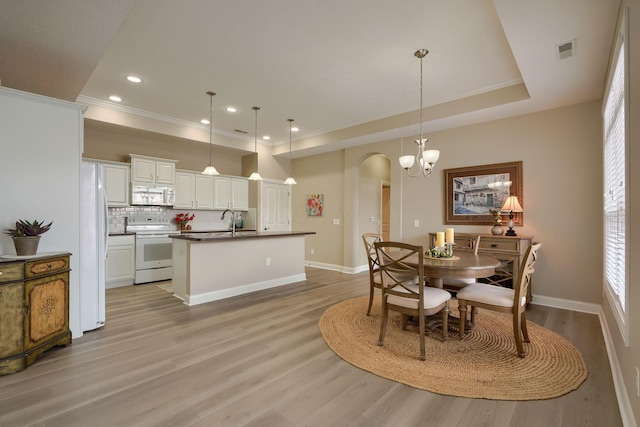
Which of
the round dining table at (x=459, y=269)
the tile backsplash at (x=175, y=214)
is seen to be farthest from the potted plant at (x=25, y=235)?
the round dining table at (x=459, y=269)

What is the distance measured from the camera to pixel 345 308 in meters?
3.78

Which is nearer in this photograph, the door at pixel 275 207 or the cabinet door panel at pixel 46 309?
the cabinet door panel at pixel 46 309

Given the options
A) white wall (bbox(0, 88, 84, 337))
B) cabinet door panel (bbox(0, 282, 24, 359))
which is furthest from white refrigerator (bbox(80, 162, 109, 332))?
cabinet door panel (bbox(0, 282, 24, 359))

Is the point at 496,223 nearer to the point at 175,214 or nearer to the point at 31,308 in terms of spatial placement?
the point at 31,308

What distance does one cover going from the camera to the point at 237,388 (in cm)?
203

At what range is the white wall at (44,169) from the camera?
2.46 meters

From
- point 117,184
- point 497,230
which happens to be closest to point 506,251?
point 497,230

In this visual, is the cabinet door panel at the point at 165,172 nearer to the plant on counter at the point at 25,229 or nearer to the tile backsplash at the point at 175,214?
the tile backsplash at the point at 175,214

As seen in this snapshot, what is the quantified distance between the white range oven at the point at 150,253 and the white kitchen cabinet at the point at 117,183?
→ 1.83 feet

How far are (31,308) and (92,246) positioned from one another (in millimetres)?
796

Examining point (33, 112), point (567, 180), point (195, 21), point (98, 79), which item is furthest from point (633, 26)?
point (98, 79)

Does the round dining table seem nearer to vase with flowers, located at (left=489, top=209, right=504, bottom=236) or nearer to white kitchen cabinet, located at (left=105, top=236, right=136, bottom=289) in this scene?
vase with flowers, located at (left=489, top=209, right=504, bottom=236)

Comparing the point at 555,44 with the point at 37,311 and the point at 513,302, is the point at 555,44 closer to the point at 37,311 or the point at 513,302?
the point at 513,302

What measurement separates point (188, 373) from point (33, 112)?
101 inches
